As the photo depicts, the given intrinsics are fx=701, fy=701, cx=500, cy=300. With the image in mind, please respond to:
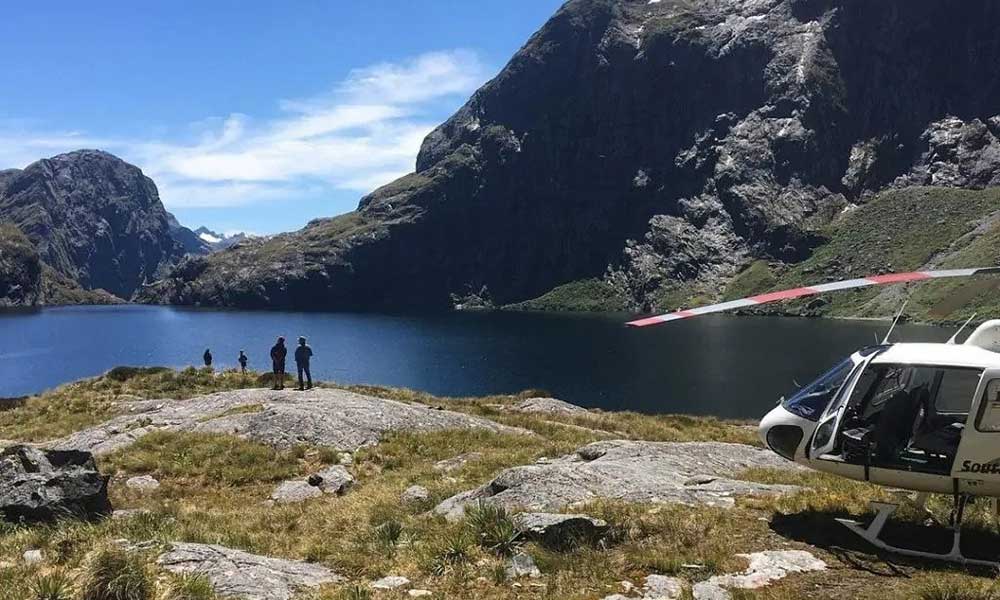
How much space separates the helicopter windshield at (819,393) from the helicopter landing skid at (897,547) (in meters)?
1.61

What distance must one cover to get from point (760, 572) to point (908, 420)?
12.5 feet

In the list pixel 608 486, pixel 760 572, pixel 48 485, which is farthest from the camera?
pixel 608 486

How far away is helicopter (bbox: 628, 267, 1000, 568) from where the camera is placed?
10.2m

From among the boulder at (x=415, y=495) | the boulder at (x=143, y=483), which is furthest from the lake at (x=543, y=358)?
the boulder at (x=143, y=483)

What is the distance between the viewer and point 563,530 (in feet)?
33.8

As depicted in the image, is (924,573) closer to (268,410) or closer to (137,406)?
(268,410)

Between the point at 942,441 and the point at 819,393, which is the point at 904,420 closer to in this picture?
the point at 942,441

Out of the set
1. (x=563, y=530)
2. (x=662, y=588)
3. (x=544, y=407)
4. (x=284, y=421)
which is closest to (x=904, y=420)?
(x=662, y=588)

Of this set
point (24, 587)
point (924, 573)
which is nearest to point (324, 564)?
point (24, 587)

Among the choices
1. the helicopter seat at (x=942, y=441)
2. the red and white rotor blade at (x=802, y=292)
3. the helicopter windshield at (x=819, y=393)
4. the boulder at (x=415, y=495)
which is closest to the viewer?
the red and white rotor blade at (x=802, y=292)

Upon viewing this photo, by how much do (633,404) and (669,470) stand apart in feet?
223

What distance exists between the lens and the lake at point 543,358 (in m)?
91.2

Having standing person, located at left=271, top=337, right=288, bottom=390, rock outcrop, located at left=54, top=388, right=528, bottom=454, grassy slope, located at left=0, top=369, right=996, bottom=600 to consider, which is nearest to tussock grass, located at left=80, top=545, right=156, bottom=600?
grassy slope, located at left=0, top=369, right=996, bottom=600

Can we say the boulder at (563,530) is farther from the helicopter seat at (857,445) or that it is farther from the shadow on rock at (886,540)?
the helicopter seat at (857,445)
